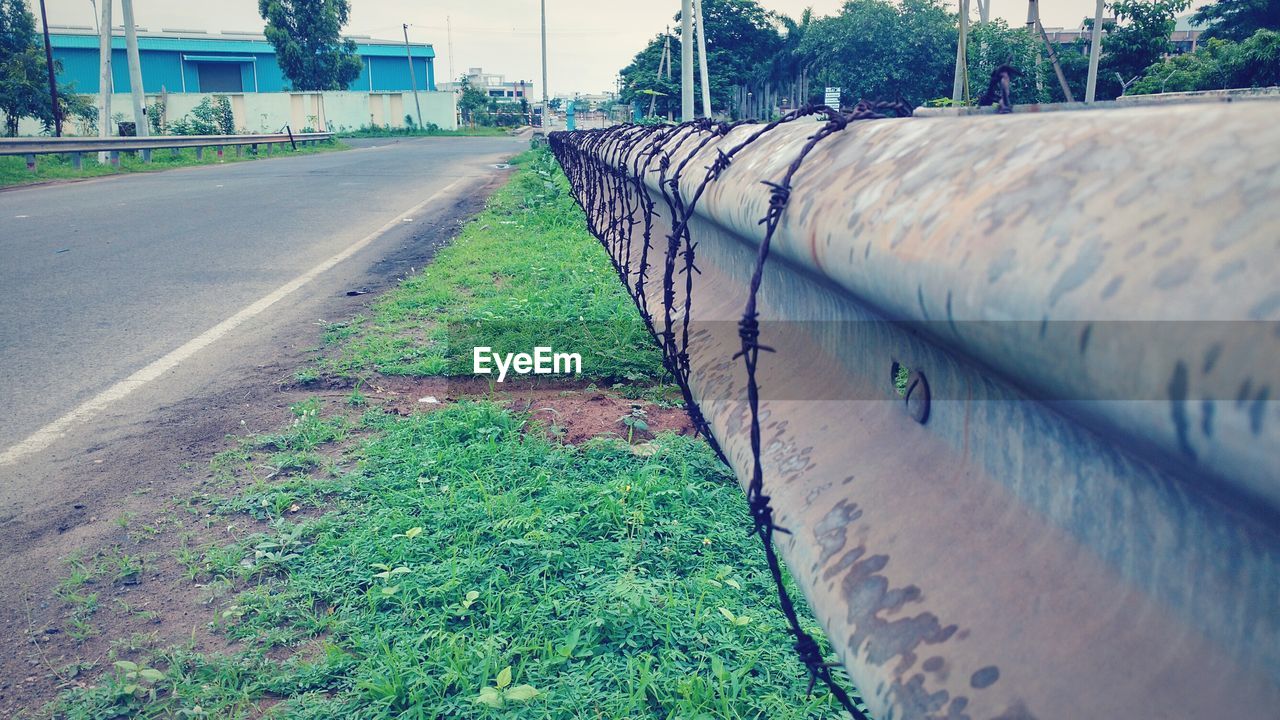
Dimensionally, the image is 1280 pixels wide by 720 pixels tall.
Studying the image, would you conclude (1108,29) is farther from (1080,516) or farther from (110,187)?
(1080,516)

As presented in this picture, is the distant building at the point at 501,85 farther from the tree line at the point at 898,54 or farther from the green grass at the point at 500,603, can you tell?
the green grass at the point at 500,603

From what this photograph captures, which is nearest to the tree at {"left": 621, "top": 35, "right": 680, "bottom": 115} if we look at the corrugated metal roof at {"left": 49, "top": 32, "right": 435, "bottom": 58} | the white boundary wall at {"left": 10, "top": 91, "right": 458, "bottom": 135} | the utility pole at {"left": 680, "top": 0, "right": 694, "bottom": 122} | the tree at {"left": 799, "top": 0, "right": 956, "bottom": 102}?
the tree at {"left": 799, "top": 0, "right": 956, "bottom": 102}

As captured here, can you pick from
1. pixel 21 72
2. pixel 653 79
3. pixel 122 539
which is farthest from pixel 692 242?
pixel 653 79

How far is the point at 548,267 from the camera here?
723 cm

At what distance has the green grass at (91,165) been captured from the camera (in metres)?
17.6

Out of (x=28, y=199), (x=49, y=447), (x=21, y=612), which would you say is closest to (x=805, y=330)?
(x=21, y=612)

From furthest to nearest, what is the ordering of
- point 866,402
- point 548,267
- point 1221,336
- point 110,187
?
point 110,187
point 548,267
point 866,402
point 1221,336

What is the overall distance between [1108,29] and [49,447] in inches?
2009

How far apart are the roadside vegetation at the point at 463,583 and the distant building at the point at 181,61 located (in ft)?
249

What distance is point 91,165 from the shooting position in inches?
832

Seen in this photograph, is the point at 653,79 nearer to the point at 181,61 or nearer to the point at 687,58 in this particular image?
the point at 181,61

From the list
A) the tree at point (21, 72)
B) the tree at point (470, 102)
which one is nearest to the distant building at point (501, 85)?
the tree at point (470, 102)

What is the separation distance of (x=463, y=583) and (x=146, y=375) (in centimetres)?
305

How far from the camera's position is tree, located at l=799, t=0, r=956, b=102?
68062 millimetres
